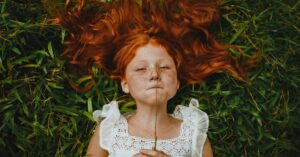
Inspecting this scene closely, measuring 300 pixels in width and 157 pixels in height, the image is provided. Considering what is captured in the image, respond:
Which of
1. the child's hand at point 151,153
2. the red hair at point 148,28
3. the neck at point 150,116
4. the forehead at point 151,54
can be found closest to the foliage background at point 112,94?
the red hair at point 148,28

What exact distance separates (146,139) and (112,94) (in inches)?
13.8

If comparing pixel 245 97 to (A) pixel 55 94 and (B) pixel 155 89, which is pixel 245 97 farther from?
(A) pixel 55 94

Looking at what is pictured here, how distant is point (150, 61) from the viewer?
2.46 meters

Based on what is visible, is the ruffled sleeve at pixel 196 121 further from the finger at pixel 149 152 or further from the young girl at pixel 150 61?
the finger at pixel 149 152

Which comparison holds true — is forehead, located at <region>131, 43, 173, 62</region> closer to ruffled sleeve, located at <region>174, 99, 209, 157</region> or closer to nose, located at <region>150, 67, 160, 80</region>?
nose, located at <region>150, 67, 160, 80</region>

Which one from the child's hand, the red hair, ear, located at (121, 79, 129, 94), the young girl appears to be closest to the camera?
the child's hand

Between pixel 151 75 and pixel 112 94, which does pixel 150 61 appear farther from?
pixel 112 94

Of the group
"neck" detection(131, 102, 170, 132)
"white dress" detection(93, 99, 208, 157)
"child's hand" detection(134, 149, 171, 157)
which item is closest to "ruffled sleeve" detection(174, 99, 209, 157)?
"white dress" detection(93, 99, 208, 157)

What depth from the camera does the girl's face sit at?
7.91 feet

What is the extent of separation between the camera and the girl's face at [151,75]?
2410 mm

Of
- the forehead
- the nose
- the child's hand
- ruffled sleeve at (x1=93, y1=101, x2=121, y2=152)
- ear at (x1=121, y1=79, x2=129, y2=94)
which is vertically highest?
the forehead

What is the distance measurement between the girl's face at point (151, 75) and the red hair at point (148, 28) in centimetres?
16

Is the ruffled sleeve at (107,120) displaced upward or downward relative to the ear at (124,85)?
downward

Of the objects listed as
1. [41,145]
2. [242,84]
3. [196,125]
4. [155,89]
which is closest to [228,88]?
[242,84]
